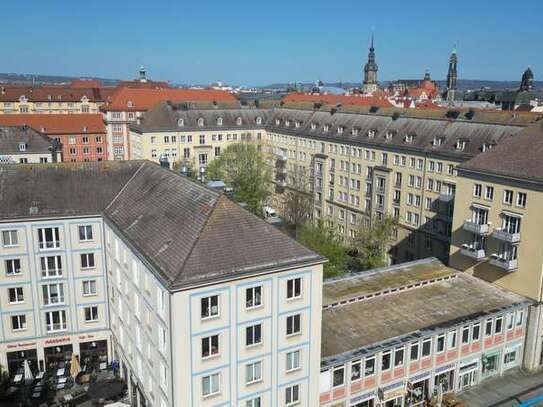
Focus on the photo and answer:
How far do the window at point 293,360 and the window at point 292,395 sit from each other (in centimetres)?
118

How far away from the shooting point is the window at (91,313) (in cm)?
4341

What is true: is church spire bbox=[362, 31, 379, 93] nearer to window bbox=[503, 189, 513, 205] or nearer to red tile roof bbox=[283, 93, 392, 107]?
red tile roof bbox=[283, 93, 392, 107]

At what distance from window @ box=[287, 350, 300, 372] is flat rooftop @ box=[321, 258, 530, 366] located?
2468mm

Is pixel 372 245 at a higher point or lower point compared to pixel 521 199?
lower

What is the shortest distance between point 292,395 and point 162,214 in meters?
13.7

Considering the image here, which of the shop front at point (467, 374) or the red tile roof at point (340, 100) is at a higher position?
the red tile roof at point (340, 100)

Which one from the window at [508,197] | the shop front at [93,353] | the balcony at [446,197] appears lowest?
the shop front at [93,353]

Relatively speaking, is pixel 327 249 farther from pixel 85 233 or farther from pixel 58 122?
pixel 58 122

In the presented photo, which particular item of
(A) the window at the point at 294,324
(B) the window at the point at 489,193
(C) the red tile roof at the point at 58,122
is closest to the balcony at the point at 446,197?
(B) the window at the point at 489,193

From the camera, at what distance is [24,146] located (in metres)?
67.6

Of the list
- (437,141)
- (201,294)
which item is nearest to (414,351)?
(201,294)

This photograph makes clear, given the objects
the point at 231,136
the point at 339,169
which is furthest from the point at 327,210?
the point at 231,136

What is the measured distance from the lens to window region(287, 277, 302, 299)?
2912cm

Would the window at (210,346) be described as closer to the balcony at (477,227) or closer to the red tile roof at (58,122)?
the balcony at (477,227)
